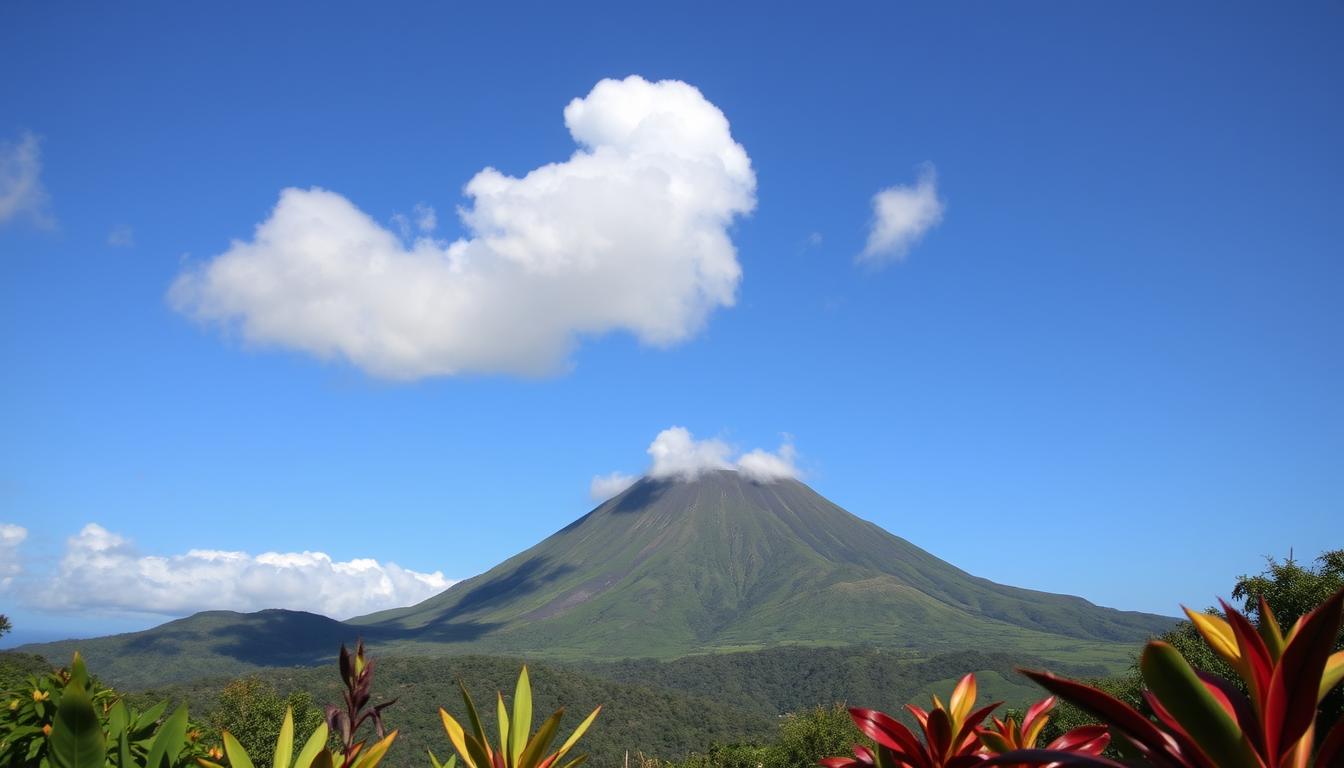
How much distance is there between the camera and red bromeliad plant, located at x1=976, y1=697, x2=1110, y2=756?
2387 millimetres

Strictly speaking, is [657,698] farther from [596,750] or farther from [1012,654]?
[1012,654]

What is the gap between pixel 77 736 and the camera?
2.16 m

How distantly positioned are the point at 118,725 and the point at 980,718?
351 centimetres

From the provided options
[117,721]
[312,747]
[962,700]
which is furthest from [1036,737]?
[117,721]

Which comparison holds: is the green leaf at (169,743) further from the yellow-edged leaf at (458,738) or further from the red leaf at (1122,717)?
the red leaf at (1122,717)

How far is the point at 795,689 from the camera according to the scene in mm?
166625

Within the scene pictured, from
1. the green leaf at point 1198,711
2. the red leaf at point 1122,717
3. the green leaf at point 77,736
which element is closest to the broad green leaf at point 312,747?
the green leaf at point 77,736

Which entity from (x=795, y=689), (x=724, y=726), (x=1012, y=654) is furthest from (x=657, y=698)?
(x=1012, y=654)

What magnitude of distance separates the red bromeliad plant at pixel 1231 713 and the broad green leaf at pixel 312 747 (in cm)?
237

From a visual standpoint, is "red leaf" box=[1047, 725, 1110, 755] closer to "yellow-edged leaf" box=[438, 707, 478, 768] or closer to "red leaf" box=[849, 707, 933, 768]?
"red leaf" box=[849, 707, 933, 768]

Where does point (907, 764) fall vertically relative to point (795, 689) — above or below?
above

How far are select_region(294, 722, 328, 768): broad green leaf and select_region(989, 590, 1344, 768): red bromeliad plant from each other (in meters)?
2.37

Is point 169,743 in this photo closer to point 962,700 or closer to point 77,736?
point 77,736

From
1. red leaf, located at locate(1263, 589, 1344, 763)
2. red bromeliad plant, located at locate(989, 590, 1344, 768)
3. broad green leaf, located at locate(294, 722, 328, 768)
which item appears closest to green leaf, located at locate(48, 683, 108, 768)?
broad green leaf, located at locate(294, 722, 328, 768)
